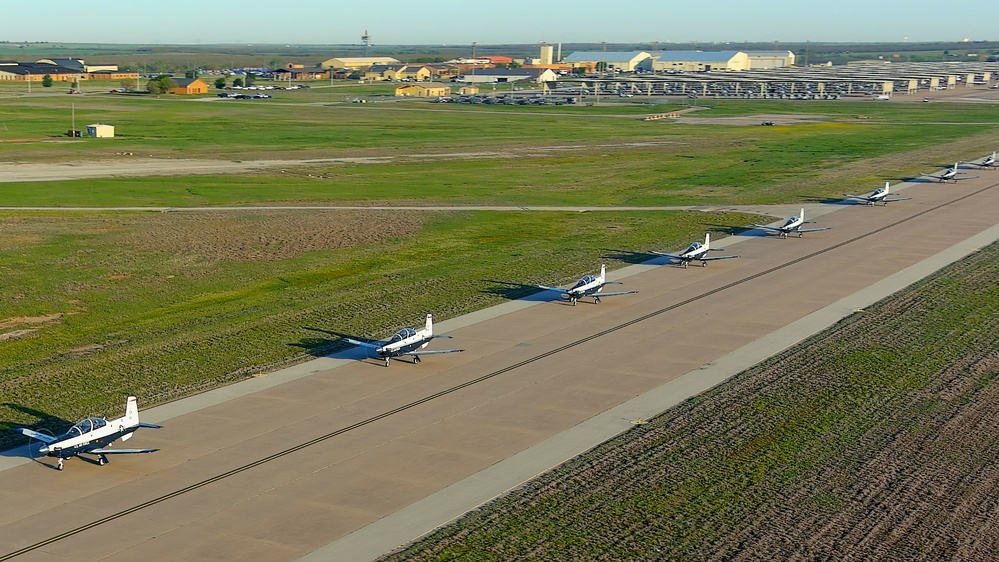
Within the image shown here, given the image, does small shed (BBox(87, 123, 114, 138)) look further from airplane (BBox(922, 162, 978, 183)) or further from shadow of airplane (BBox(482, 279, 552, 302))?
airplane (BBox(922, 162, 978, 183))

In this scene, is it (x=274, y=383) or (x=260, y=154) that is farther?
(x=260, y=154)

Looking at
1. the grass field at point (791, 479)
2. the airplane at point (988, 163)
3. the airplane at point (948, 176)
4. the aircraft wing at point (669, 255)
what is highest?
the airplane at point (988, 163)

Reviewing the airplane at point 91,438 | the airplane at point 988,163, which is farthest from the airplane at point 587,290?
the airplane at point 988,163

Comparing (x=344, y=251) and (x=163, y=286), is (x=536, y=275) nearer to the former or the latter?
(x=344, y=251)

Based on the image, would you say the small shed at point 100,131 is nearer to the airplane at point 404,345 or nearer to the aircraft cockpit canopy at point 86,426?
the airplane at point 404,345

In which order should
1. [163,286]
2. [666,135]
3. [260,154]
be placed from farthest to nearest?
[666,135] → [260,154] → [163,286]

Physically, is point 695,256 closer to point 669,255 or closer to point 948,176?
point 669,255

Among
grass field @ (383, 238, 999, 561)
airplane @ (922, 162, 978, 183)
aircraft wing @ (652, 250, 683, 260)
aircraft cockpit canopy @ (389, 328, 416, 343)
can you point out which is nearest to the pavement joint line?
grass field @ (383, 238, 999, 561)

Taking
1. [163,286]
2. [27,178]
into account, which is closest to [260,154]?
[27,178]
